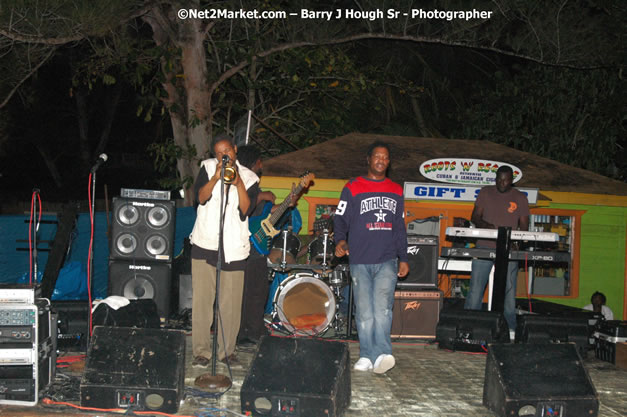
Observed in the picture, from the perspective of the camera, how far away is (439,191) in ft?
34.8

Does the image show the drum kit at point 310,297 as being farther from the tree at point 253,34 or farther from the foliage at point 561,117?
the foliage at point 561,117

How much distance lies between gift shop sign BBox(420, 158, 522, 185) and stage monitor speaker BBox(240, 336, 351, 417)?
20.8ft

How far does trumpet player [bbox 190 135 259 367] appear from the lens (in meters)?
5.63

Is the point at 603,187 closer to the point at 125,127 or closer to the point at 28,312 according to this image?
the point at 28,312

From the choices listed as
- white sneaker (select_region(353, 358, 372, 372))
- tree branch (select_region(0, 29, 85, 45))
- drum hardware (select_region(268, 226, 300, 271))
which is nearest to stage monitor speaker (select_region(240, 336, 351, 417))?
white sneaker (select_region(353, 358, 372, 372))

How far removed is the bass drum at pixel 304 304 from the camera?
7.74 metres

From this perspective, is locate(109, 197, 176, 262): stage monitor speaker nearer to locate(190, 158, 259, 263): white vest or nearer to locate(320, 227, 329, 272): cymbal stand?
locate(320, 227, 329, 272): cymbal stand

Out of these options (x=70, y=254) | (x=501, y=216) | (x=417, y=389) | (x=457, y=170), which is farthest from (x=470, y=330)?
(x=70, y=254)

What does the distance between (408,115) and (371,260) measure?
18.0m

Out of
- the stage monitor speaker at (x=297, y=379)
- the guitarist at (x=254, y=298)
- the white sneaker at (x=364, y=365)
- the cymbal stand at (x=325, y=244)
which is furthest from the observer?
the cymbal stand at (x=325, y=244)

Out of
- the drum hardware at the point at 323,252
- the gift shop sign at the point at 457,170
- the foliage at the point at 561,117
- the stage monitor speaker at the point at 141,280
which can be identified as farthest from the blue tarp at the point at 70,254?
the foliage at the point at 561,117

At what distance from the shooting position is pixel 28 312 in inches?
185

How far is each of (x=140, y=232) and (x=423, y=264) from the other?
358 cm

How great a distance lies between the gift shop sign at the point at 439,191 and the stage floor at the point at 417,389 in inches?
153
